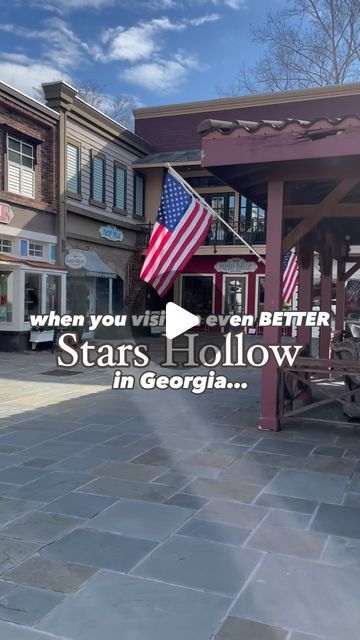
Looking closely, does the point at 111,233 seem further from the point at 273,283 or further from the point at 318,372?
the point at 318,372

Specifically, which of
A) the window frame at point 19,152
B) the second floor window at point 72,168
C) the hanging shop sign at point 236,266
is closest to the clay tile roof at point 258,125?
the window frame at point 19,152

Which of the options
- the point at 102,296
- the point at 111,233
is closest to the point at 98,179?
the point at 111,233

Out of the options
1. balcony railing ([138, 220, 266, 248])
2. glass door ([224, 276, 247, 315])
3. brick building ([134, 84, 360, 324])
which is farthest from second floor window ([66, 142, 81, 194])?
glass door ([224, 276, 247, 315])

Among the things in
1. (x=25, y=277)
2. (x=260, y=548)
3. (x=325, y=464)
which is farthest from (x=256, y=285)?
(x=260, y=548)

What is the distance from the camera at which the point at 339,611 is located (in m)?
2.66

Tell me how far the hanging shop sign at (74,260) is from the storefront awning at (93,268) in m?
0.17

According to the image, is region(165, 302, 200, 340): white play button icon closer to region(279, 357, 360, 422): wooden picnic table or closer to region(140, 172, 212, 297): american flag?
region(140, 172, 212, 297): american flag

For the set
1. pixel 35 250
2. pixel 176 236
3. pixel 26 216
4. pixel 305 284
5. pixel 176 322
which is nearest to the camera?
pixel 176 236

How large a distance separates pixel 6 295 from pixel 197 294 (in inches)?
365

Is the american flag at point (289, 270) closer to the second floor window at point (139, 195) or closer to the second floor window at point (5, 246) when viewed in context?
the second floor window at point (5, 246)

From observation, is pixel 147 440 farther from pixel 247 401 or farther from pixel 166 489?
pixel 247 401

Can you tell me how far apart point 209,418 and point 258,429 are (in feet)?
2.53

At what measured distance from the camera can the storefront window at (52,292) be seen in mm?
15250

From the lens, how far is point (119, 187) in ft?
64.0
